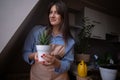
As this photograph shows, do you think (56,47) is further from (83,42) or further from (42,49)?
(83,42)

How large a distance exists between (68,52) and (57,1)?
0.41 metres

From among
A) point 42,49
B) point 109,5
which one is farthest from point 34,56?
point 109,5

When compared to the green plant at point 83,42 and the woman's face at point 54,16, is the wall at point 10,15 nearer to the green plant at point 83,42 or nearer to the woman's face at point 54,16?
the woman's face at point 54,16

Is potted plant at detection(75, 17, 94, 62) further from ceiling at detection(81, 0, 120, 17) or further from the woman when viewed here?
ceiling at detection(81, 0, 120, 17)

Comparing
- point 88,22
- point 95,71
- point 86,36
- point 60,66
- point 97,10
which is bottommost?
point 95,71

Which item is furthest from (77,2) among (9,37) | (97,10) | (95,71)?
(9,37)

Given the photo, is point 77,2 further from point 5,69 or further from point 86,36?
point 5,69

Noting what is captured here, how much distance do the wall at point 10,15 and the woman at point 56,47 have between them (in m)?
0.25

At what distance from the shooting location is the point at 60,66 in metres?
1.21

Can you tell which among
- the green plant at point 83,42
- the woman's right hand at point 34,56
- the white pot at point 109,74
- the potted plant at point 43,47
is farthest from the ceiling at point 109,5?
the potted plant at point 43,47

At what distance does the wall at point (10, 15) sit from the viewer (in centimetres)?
97

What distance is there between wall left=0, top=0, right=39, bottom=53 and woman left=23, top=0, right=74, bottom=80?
0.82 feet

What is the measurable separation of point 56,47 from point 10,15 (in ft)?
1.48

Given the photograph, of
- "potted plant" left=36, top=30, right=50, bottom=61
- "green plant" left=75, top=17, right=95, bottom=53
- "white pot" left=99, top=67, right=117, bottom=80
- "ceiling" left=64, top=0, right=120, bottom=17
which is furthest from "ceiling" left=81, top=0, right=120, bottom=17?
"potted plant" left=36, top=30, right=50, bottom=61
